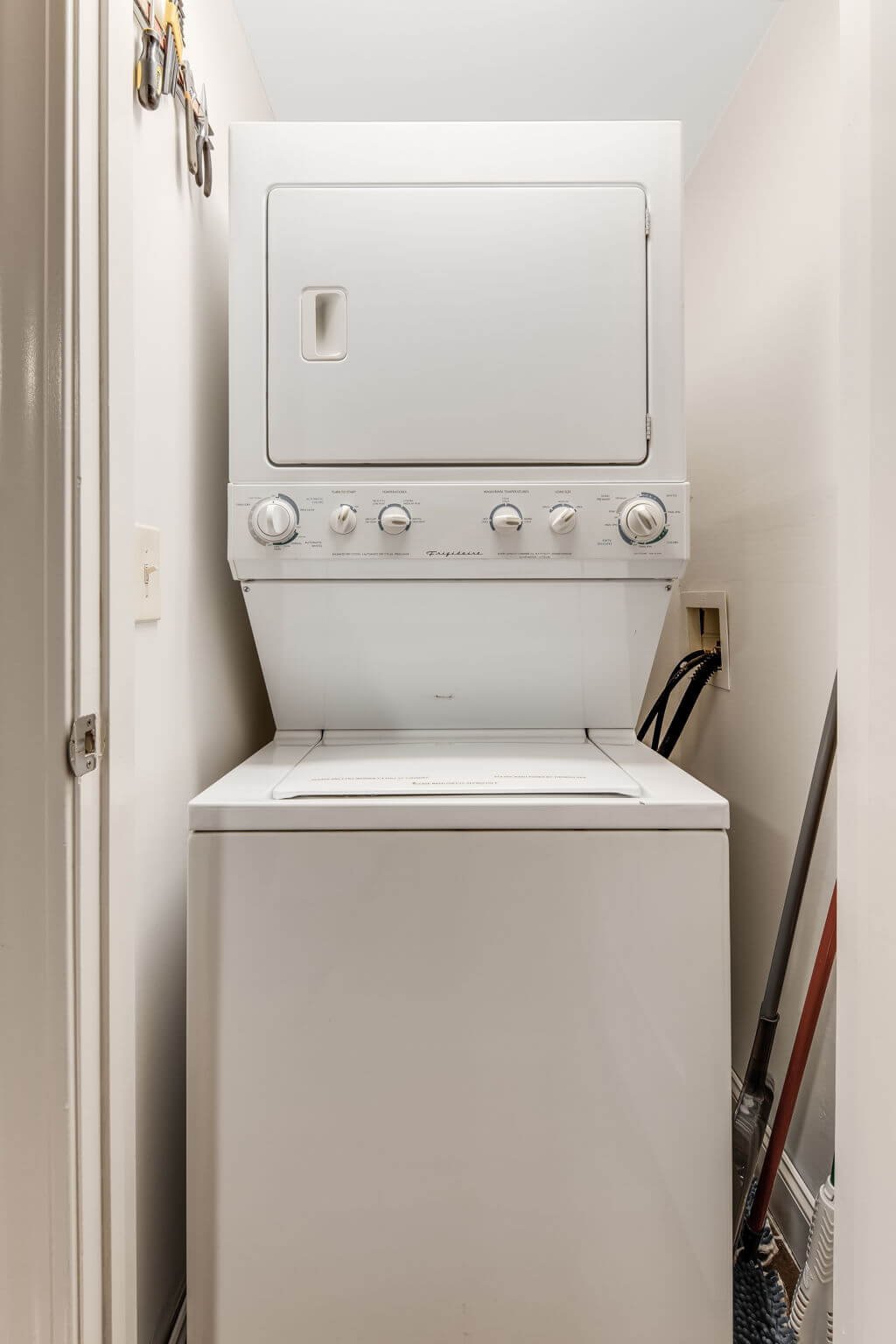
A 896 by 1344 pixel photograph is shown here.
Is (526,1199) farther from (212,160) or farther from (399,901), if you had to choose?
(212,160)

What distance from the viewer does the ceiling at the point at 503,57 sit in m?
1.44

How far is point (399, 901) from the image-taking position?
0.99 meters

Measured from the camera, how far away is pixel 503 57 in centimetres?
156

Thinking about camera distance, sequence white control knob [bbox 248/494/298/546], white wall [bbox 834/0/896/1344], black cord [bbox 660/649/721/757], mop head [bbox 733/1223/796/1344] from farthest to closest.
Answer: black cord [bbox 660/649/721/757]
white control knob [bbox 248/494/298/546]
mop head [bbox 733/1223/796/1344]
white wall [bbox 834/0/896/1344]

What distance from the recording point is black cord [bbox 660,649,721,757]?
5.66ft

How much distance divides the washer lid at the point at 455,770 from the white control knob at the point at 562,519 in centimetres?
40

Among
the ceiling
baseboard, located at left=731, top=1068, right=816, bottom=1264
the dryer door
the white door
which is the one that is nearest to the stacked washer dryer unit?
the white door

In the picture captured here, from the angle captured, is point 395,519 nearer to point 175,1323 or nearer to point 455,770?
point 455,770

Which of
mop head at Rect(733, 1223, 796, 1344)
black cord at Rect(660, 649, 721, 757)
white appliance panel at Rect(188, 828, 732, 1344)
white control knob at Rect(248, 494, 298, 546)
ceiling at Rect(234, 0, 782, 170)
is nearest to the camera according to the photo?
white appliance panel at Rect(188, 828, 732, 1344)

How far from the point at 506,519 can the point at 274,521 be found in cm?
40

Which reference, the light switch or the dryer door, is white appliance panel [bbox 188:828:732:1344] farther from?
Answer: the dryer door

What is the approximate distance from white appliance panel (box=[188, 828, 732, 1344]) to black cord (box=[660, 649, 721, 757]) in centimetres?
76

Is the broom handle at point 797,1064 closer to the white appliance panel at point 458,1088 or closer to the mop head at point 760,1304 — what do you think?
the mop head at point 760,1304

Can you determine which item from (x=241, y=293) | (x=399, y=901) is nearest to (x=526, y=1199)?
(x=399, y=901)
